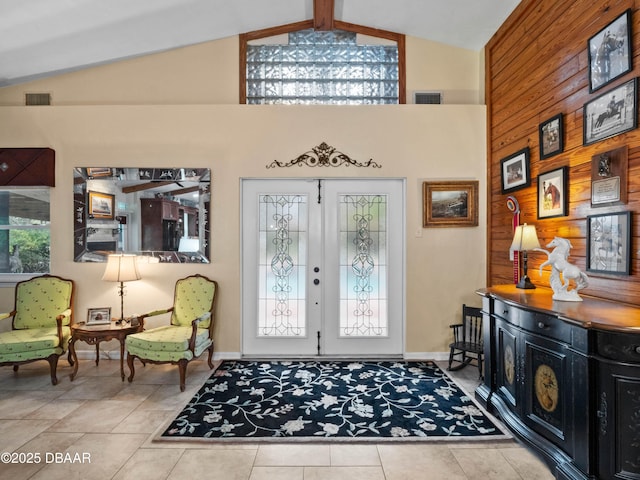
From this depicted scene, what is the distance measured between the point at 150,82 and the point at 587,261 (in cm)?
486

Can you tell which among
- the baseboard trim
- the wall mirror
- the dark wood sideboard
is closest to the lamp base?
the dark wood sideboard

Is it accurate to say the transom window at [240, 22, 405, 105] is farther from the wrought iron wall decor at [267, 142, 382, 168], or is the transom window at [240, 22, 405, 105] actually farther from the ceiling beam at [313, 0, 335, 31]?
the wrought iron wall decor at [267, 142, 382, 168]

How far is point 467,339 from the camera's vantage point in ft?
13.9

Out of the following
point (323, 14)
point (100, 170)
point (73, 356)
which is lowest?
point (73, 356)

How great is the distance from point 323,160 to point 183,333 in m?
2.46

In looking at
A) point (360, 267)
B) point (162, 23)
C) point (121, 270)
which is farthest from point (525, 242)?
point (162, 23)

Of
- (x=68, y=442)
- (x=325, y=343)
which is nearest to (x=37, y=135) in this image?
(x=68, y=442)

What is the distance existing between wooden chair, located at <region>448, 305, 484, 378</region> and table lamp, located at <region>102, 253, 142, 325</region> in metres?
3.55

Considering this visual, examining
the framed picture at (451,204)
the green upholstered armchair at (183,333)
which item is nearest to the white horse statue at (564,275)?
the framed picture at (451,204)

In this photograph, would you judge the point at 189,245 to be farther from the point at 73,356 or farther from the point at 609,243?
the point at 609,243

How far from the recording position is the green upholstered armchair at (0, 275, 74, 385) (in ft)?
11.3

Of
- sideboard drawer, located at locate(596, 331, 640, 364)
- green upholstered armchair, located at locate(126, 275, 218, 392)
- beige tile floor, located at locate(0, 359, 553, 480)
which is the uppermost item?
sideboard drawer, located at locate(596, 331, 640, 364)

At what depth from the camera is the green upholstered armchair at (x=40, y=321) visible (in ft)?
11.3

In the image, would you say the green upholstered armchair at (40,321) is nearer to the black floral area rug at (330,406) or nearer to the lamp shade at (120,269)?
the lamp shade at (120,269)
